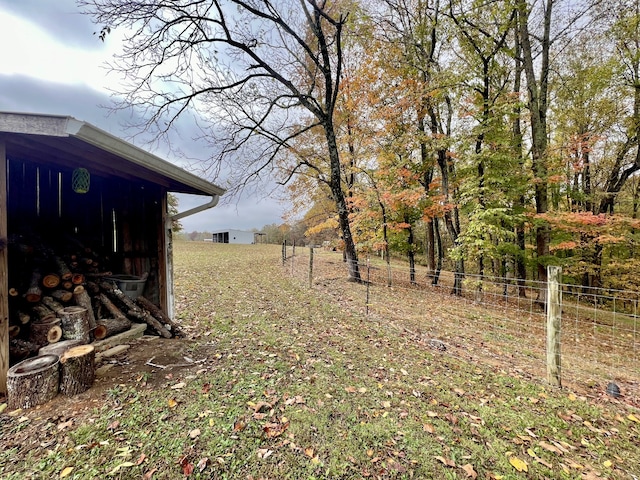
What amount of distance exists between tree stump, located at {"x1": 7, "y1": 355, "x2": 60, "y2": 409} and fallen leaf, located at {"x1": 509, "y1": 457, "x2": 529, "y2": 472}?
408cm

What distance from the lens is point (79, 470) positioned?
1.86 meters

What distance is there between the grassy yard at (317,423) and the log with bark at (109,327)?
40 cm

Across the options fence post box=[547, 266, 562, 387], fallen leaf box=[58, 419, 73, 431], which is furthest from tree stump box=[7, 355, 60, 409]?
fence post box=[547, 266, 562, 387]

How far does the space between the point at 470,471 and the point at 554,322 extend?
231 cm

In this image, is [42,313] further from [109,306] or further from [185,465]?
[185,465]

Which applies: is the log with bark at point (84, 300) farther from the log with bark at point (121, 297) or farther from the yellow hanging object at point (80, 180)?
the yellow hanging object at point (80, 180)

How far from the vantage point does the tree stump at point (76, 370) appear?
101 inches

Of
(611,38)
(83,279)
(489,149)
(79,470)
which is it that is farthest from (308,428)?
(611,38)

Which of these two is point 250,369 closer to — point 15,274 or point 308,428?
point 308,428

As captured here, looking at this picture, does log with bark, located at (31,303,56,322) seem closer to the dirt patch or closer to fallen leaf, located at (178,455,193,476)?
the dirt patch

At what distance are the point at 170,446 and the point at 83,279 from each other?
278cm

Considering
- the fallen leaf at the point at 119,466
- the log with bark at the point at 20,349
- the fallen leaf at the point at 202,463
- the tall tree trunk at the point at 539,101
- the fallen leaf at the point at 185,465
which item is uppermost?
the tall tree trunk at the point at 539,101

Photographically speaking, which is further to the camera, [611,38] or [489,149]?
[611,38]

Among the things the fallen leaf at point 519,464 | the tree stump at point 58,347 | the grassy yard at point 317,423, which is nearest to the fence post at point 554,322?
the grassy yard at point 317,423
